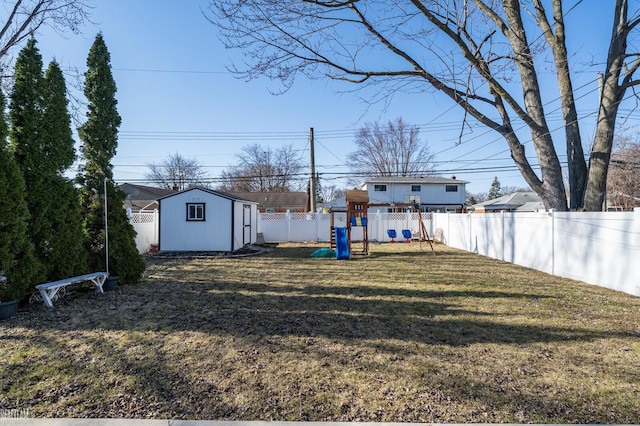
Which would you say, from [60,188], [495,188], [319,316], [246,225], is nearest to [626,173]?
[246,225]

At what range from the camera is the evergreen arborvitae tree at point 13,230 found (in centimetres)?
473

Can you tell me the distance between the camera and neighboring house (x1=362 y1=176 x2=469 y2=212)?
31656mm

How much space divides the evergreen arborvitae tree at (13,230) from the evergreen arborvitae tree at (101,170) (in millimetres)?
1590

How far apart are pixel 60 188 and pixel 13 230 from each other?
1219 mm

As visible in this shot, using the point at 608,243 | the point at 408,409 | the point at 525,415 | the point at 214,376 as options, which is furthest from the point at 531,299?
the point at 214,376

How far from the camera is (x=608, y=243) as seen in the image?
607cm

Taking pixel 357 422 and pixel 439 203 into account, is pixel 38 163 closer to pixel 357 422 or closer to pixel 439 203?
pixel 357 422

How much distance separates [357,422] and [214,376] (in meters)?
1.29

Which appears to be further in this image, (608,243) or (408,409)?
(608,243)

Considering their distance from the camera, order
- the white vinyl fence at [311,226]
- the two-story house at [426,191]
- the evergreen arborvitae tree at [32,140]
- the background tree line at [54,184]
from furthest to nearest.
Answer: the two-story house at [426,191]
the white vinyl fence at [311,226]
the evergreen arborvitae tree at [32,140]
the background tree line at [54,184]

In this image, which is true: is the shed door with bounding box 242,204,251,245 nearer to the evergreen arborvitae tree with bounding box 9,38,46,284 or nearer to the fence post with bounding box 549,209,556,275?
the evergreen arborvitae tree with bounding box 9,38,46,284

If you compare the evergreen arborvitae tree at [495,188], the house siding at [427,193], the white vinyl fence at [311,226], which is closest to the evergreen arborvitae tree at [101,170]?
the white vinyl fence at [311,226]

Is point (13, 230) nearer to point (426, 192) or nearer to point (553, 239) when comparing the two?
point (553, 239)

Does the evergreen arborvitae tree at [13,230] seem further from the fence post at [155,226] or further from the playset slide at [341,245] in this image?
the fence post at [155,226]
